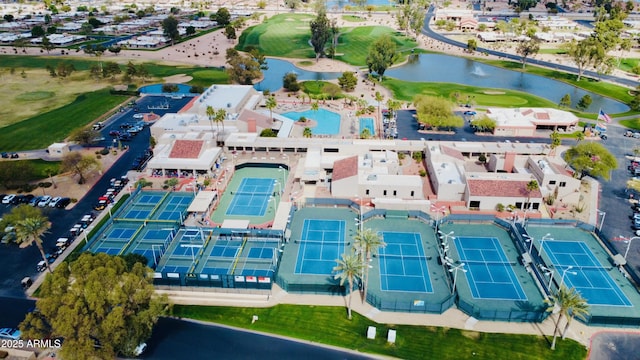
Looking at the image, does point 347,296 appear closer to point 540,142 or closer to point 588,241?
point 588,241

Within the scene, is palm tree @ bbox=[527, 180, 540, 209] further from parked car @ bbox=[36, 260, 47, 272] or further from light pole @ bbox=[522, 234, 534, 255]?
parked car @ bbox=[36, 260, 47, 272]

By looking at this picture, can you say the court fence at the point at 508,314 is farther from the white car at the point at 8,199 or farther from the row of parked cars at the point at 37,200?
the white car at the point at 8,199

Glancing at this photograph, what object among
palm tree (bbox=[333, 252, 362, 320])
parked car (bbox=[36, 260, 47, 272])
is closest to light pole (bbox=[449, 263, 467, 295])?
palm tree (bbox=[333, 252, 362, 320])

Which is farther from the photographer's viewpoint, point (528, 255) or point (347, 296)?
point (528, 255)

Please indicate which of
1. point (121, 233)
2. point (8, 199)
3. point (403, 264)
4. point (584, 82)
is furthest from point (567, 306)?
point (584, 82)

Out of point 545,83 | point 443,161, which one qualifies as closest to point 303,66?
point 545,83

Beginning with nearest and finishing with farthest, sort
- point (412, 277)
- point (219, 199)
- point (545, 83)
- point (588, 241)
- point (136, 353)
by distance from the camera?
point (136, 353) < point (412, 277) < point (588, 241) < point (219, 199) < point (545, 83)

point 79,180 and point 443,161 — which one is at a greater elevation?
point 443,161
